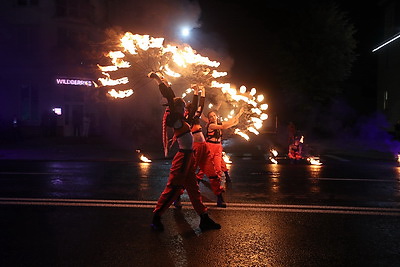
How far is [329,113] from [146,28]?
46.4 ft

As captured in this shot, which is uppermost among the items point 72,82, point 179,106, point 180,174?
point 72,82

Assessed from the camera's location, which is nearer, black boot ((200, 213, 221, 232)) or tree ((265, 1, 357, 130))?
black boot ((200, 213, 221, 232))

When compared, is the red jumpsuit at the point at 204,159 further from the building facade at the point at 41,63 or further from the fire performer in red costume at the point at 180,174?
the building facade at the point at 41,63

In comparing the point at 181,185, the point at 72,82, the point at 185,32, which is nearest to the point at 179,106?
the point at 181,185

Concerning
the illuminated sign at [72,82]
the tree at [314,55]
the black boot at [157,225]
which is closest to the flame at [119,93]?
the black boot at [157,225]

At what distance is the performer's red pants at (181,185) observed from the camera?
217 inches

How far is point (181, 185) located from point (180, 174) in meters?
0.15

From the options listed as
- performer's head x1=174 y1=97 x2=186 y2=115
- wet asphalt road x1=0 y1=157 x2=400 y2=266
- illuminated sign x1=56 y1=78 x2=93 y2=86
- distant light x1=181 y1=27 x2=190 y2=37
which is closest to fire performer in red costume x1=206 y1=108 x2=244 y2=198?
wet asphalt road x1=0 y1=157 x2=400 y2=266

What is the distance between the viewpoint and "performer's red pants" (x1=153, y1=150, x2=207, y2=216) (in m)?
5.52

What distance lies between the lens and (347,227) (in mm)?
5641

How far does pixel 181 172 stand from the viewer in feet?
18.2

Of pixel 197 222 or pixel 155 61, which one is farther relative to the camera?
pixel 155 61

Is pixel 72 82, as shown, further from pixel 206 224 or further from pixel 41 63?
pixel 206 224

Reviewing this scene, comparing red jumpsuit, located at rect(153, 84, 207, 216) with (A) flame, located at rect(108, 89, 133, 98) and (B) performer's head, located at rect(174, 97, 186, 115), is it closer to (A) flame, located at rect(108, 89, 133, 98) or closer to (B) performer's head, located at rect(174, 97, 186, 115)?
A: (B) performer's head, located at rect(174, 97, 186, 115)
